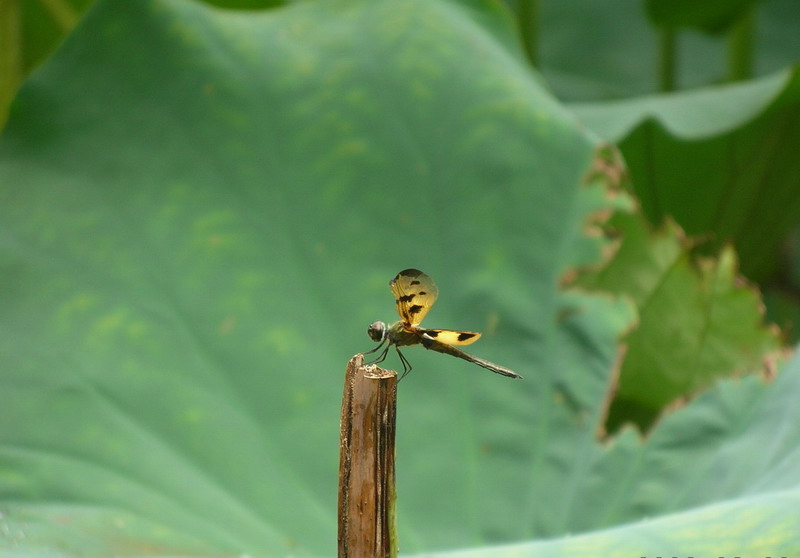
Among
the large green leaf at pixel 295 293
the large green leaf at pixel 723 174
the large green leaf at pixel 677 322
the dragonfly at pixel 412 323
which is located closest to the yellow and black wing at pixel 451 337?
the dragonfly at pixel 412 323

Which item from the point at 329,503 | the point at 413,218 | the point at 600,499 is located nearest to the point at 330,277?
the point at 413,218

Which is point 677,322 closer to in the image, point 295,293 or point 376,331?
point 295,293

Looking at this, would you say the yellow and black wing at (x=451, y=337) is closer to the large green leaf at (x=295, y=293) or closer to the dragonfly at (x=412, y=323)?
the dragonfly at (x=412, y=323)

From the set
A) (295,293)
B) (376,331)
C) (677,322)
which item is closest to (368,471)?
(376,331)

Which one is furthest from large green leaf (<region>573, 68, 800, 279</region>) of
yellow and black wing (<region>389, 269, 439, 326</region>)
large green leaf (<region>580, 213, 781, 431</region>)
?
yellow and black wing (<region>389, 269, 439, 326</region>)

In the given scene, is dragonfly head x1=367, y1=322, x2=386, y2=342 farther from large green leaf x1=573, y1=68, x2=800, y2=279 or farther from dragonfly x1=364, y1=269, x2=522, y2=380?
large green leaf x1=573, y1=68, x2=800, y2=279

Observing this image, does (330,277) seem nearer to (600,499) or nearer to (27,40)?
(600,499)

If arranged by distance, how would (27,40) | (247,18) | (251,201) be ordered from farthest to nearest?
(27,40) < (247,18) < (251,201)
